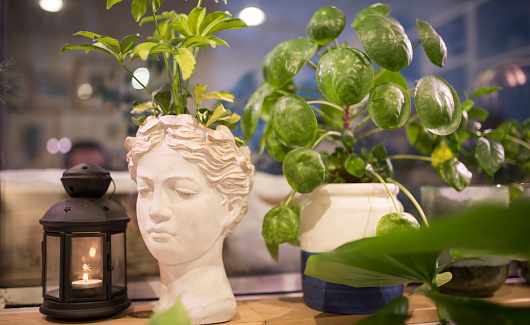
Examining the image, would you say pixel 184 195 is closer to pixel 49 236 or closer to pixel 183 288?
pixel 183 288

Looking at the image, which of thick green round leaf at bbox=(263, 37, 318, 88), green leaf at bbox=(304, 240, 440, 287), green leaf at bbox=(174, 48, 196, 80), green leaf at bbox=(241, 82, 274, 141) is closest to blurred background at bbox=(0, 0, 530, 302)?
green leaf at bbox=(241, 82, 274, 141)

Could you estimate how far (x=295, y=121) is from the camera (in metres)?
0.99

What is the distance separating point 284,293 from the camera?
1364 millimetres


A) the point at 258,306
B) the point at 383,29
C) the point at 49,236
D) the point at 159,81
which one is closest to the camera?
the point at 383,29

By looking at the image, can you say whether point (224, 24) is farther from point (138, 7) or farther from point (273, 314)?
point (273, 314)

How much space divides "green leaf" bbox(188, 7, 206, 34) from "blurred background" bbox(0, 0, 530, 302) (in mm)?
341

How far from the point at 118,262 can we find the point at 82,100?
1.65ft

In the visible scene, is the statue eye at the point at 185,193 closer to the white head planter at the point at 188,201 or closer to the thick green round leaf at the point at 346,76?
the white head planter at the point at 188,201

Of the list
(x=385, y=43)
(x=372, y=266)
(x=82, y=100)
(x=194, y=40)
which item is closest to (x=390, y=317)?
(x=372, y=266)

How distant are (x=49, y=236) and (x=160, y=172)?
33 cm

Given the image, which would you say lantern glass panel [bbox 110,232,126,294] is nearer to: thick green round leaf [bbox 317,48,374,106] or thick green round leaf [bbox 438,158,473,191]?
thick green round leaf [bbox 317,48,374,106]

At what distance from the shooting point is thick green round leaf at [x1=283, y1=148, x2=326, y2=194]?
3.28 ft

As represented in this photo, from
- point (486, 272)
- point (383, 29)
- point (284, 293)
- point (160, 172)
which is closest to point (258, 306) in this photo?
point (284, 293)

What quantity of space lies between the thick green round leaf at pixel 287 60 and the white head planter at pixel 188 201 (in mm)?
184
